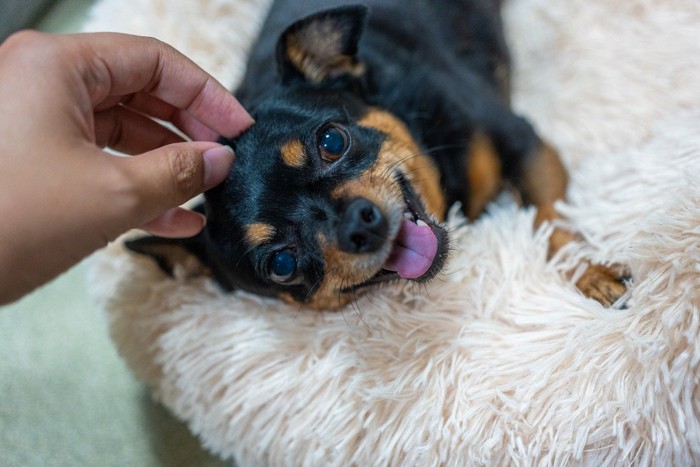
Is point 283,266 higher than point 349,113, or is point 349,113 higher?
point 349,113

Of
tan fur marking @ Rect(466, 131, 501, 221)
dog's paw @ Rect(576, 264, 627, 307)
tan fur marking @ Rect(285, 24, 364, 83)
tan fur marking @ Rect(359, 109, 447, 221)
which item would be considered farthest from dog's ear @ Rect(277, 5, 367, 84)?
dog's paw @ Rect(576, 264, 627, 307)

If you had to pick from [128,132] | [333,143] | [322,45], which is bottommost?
[128,132]

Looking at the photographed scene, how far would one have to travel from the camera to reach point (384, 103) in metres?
1.73

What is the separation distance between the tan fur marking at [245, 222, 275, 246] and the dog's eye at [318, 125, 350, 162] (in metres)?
0.20

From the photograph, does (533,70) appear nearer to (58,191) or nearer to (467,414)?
(467,414)

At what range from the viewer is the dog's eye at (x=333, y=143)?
53.9 inches

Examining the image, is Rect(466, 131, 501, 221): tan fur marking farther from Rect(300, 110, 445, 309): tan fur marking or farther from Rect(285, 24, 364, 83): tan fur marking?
Rect(285, 24, 364, 83): tan fur marking

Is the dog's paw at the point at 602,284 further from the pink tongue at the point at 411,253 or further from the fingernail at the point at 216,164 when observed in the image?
the fingernail at the point at 216,164

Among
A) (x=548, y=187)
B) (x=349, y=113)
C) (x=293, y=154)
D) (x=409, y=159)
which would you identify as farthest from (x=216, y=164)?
(x=548, y=187)

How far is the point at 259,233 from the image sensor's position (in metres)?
1.35

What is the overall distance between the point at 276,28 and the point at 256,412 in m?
1.21

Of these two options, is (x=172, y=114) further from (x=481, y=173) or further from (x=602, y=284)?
(x=602, y=284)

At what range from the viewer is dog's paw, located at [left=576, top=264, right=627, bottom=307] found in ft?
4.79

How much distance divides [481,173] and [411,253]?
0.49 metres
